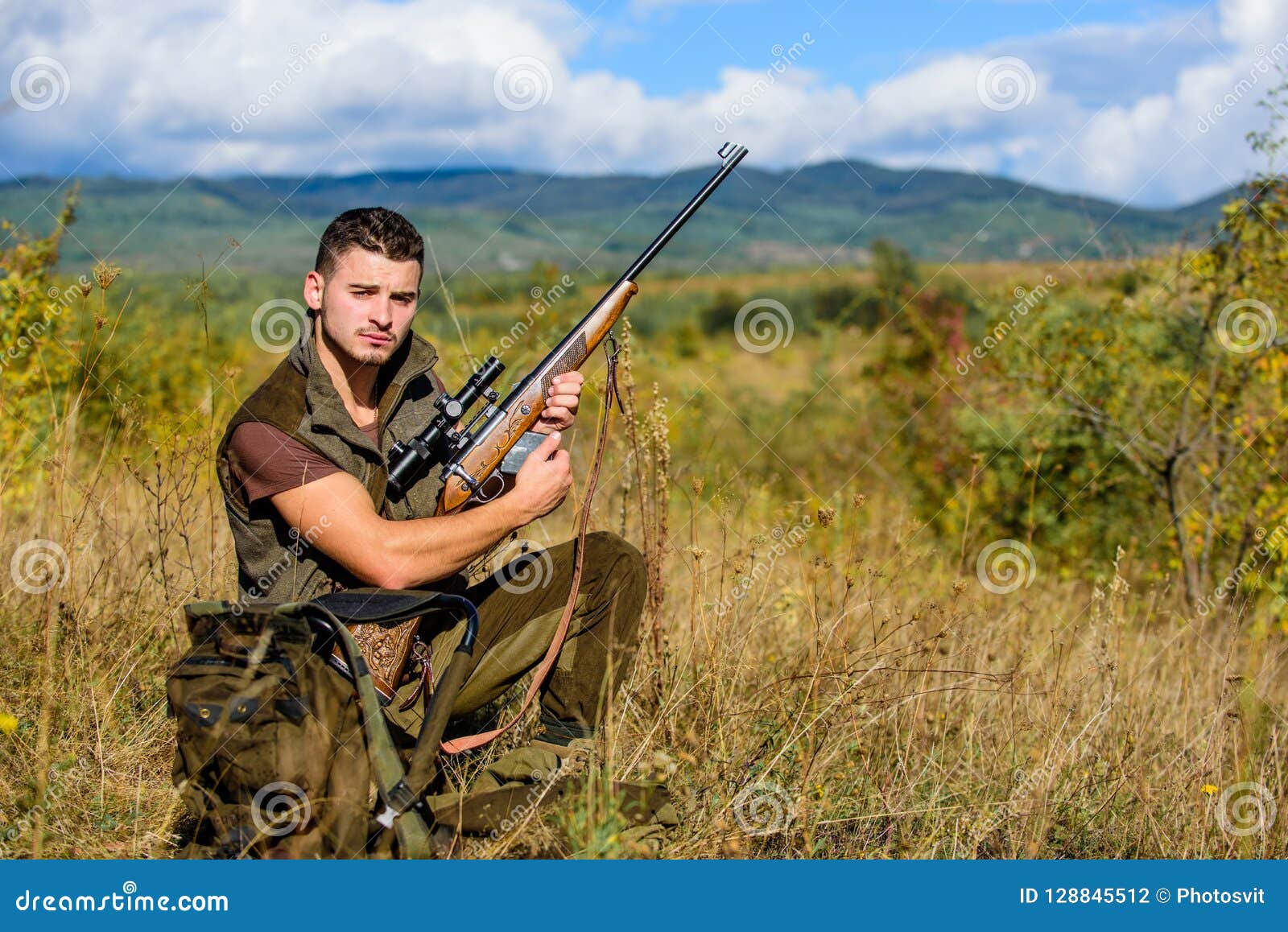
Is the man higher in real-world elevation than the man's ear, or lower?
lower

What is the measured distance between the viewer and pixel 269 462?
9.94 feet

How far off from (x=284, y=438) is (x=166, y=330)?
11.0m

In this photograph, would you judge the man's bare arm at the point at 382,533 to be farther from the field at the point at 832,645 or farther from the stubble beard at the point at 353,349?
the field at the point at 832,645

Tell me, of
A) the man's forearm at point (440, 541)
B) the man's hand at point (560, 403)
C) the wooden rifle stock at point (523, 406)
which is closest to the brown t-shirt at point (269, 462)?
the man's forearm at point (440, 541)


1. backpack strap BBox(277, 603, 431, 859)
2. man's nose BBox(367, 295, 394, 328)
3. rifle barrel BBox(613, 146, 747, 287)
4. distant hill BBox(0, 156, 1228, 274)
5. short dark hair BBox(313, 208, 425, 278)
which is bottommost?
backpack strap BBox(277, 603, 431, 859)

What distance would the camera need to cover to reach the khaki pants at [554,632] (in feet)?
11.4

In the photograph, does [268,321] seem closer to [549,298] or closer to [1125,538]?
[549,298]

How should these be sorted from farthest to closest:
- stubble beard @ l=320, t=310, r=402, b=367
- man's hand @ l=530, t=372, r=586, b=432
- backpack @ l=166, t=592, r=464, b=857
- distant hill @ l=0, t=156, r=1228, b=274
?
1. distant hill @ l=0, t=156, r=1228, b=274
2. man's hand @ l=530, t=372, r=586, b=432
3. stubble beard @ l=320, t=310, r=402, b=367
4. backpack @ l=166, t=592, r=464, b=857

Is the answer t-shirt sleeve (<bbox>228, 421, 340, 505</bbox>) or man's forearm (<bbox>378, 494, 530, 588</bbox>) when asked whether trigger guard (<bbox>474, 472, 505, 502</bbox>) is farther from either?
t-shirt sleeve (<bbox>228, 421, 340, 505</bbox>)

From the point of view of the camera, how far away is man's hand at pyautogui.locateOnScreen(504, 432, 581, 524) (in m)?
3.39

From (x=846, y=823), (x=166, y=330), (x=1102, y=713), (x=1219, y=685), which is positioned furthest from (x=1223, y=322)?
(x=166, y=330)

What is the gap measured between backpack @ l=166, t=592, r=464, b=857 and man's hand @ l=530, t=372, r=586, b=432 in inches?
43.4

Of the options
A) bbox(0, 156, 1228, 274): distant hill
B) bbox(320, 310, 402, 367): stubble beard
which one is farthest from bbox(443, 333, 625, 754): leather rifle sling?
bbox(0, 156, 1228, 274): distant hill

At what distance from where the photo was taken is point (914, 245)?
9762cm
